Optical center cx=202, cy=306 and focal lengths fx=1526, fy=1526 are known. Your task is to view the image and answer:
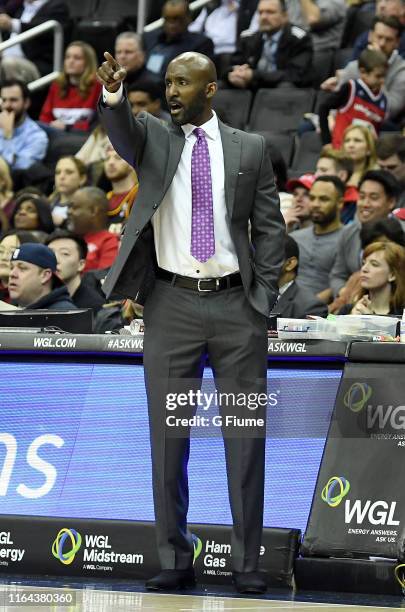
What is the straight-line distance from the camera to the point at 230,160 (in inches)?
240

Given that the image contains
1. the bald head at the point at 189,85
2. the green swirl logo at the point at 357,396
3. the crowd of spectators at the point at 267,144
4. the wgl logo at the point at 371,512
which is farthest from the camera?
the crowd of spectators at the point at 267,144

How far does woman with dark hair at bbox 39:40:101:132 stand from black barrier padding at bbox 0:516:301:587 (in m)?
7.74

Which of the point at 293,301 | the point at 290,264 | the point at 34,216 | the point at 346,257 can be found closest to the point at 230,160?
the point at 293,301

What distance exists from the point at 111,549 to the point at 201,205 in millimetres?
1538

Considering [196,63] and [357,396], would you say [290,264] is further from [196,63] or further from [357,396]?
[196,63]

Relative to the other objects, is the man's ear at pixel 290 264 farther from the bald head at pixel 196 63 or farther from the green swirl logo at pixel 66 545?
the bald head at pixel 196 63

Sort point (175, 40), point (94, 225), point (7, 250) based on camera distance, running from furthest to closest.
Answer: point (175, 40) → point (94, 225) → point (7, 250)

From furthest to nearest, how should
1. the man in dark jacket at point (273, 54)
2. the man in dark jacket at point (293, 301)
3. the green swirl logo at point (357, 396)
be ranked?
the man in dark jacket at point (273, 54) < the man in dark jacket at point (293, 301) < the green swirl logo at point (357, 396)

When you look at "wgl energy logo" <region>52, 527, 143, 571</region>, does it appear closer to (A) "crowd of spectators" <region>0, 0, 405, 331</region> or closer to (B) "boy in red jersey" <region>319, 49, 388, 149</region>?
(A) "crowd of spectators" <region>0, 0, 405, 331</region>

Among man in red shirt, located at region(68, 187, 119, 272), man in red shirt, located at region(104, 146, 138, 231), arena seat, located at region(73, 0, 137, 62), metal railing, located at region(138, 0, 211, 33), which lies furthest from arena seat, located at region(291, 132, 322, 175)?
arena seat, located at region(73, 0, 137, 62)

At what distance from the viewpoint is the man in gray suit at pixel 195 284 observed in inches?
237

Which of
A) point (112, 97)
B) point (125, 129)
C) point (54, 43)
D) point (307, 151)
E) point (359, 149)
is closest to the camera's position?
point (112, 97)

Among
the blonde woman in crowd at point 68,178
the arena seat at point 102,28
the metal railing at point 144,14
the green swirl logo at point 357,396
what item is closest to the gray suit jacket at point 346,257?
the blonde woman in crowd at point 68,178

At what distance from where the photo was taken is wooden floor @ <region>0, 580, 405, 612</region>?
566cm
